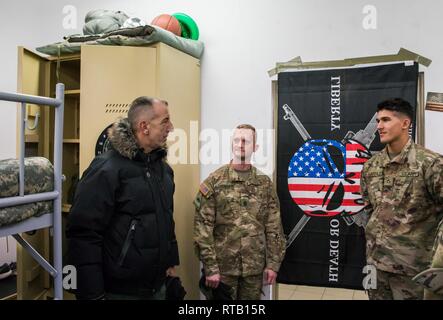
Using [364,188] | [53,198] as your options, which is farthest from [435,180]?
[53,198]

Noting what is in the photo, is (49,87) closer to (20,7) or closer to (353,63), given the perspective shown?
(20,7)

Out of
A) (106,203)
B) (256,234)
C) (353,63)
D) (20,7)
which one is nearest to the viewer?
(106,203)

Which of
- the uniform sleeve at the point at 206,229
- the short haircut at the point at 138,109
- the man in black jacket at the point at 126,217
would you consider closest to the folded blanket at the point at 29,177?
the man in black jacket at the point at 126,217

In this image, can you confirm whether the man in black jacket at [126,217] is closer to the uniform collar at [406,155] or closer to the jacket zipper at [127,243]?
the jacket zipper at [127,243]

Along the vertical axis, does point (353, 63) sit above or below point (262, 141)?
above

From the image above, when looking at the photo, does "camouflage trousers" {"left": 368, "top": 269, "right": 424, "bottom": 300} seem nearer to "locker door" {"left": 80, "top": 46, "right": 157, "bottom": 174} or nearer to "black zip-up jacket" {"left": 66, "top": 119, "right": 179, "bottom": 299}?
"black zip-up jacket" {"left": 66, "top": 119, "right": 179, "bottom": 299}

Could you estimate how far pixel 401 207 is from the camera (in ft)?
6.63

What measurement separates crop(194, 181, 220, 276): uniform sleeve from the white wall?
1.66 feet

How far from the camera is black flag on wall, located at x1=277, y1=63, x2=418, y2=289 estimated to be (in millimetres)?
2496

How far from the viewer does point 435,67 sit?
2.34 meters

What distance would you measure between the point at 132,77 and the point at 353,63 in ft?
4.93

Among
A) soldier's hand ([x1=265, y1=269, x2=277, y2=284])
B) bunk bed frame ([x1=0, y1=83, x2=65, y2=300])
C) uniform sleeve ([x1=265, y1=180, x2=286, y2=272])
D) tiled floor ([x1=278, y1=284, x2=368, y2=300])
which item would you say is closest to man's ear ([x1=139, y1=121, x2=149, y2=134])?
bunk bed frame ([x1=0, y1=83, x2=65, y2=300])

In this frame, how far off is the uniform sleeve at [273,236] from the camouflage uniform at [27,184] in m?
1.34
